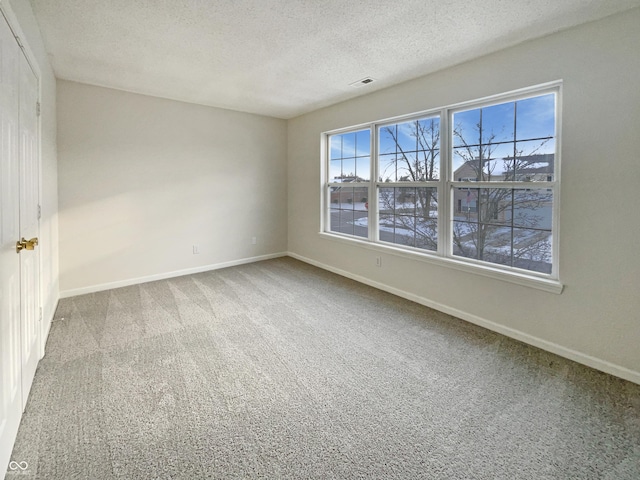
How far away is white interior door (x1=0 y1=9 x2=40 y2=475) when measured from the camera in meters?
1.49

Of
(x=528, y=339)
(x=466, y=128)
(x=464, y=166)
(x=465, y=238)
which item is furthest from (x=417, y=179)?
(x=528, y=339)

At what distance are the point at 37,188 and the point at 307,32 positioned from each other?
94.1 inches

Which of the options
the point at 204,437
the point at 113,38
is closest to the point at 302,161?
the point at 113,38

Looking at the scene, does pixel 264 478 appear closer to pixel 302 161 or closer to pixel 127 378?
pixel 127 378

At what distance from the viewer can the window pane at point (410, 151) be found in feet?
11.5

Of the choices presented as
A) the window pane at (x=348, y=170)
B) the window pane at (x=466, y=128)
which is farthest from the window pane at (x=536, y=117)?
the window pane at (x=348, y=170)

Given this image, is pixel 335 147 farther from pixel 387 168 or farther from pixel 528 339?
pixel 528 339

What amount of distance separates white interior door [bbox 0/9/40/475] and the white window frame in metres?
3.28

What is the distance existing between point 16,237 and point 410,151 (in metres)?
3.52

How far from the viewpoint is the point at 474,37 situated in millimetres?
2547

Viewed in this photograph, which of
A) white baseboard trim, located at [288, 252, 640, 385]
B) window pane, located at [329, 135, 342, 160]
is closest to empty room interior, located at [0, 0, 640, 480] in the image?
white baseboard trim, located at [288, 252, 640, 385]

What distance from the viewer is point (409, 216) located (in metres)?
3.82

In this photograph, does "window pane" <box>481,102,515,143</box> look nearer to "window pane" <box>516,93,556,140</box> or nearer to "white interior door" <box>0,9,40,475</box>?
"window pane" <box>516,93,556,140</box>

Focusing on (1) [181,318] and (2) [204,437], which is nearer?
(2) [204,437]
